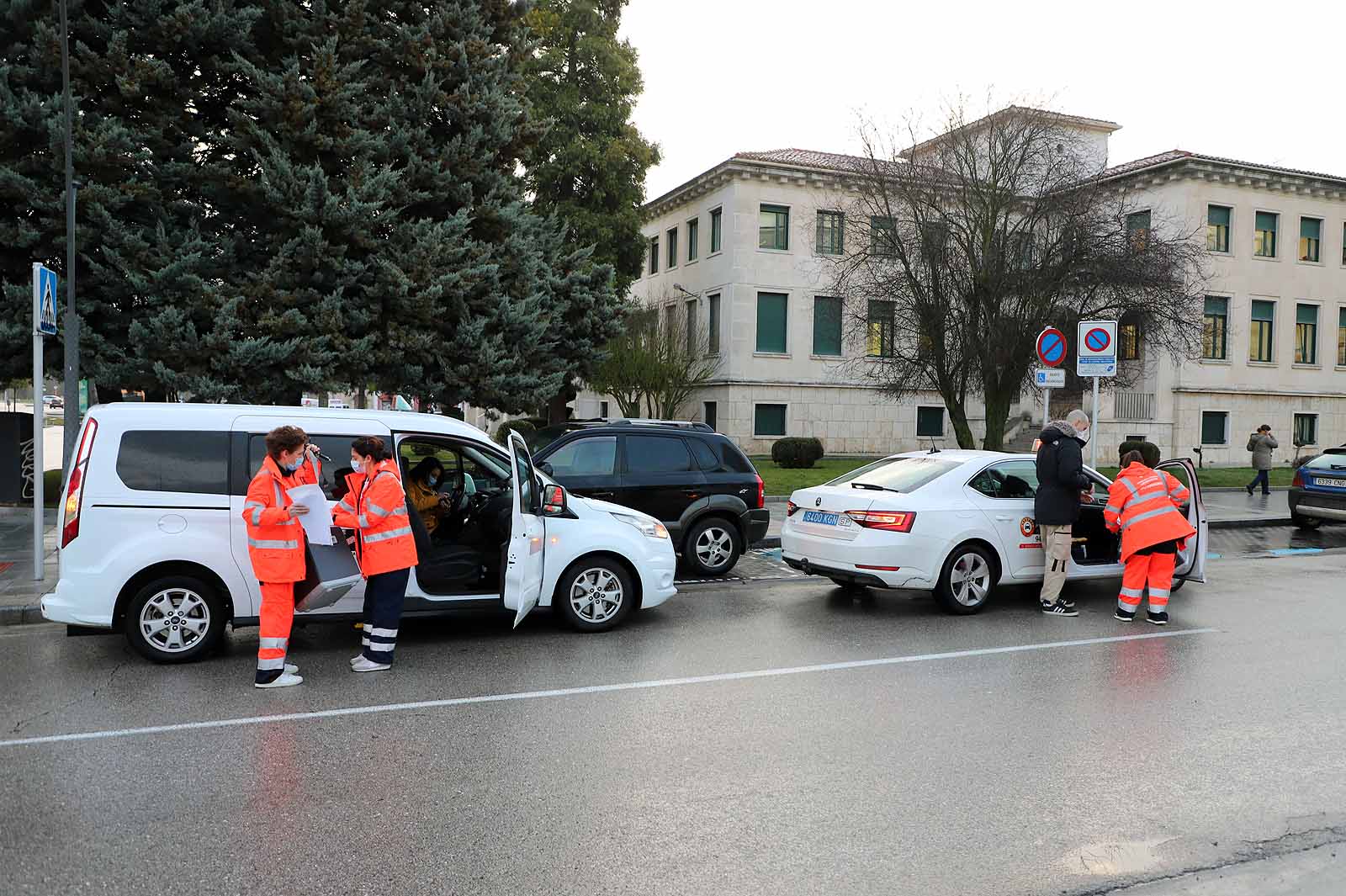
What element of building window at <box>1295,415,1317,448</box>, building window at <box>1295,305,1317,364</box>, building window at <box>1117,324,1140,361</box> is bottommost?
building window at <box>1295,415,1317,448</box>

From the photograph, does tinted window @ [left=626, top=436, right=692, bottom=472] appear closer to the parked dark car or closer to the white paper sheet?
the white paper sheet

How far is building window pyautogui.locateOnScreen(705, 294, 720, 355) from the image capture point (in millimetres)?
39125

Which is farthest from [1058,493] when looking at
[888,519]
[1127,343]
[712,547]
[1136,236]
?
[1127,343]

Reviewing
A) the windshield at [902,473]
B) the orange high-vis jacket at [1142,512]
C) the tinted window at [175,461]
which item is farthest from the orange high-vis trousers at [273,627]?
the orange high-vis jacket at [1142,512]

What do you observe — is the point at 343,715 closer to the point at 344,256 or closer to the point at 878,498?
the point at 878,498

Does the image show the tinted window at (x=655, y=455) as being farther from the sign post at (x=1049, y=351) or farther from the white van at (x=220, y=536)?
the sign post at (x=1049, y=351)

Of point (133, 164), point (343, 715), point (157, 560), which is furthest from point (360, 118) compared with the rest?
point (343, 715)

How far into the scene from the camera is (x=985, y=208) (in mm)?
24516

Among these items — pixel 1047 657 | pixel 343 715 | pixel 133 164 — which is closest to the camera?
pixel 343 715

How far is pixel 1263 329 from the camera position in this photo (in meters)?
39.5

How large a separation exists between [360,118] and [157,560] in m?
12.9

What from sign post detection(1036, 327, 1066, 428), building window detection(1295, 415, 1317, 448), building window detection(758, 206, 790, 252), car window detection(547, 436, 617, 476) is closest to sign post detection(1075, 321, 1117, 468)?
sign post detection(1036, 327, 1066, 428)

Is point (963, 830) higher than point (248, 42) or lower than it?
lower

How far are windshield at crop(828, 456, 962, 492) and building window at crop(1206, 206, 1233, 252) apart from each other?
3383 cm
